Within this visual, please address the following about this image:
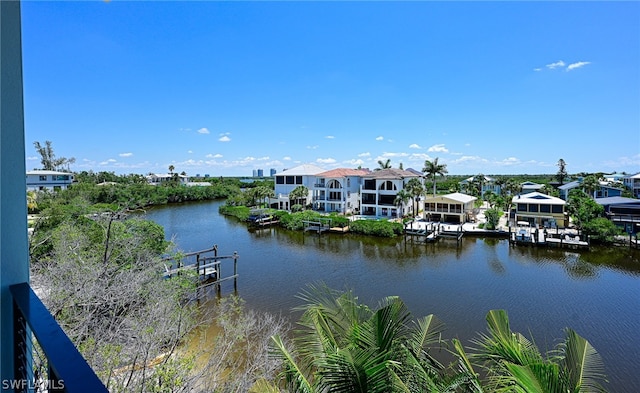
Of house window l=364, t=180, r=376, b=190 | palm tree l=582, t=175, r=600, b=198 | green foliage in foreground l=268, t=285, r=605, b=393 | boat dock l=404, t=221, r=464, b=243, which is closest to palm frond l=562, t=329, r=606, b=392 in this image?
green foliage in foreground l=268, t=285, r=605, b=393

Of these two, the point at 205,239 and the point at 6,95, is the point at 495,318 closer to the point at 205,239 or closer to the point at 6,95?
the point at 6,95

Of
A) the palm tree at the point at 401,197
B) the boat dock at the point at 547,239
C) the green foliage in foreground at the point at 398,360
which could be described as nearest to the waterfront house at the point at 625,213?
the boat dock at the point at 547,239

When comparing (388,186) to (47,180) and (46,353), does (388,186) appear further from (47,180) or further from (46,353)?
(47,180)

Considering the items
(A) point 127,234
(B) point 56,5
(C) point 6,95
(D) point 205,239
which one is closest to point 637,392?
(C) point 6,95

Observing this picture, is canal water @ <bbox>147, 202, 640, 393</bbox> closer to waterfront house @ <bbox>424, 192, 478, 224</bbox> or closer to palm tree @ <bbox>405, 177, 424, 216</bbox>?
waterfront house @ <bbox>424, 192, 478, 224</bbox>

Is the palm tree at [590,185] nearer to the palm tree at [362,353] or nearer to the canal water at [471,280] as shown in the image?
the canal water at [471,280]

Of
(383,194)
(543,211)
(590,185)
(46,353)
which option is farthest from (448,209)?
(46,353)
